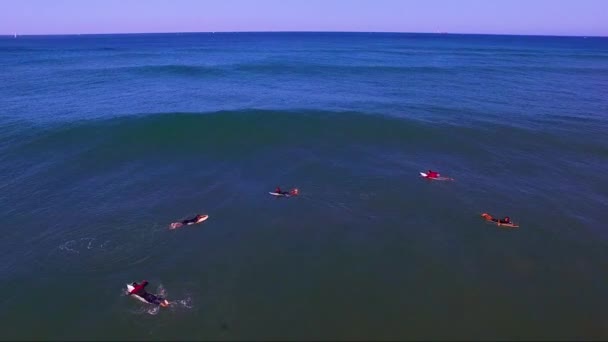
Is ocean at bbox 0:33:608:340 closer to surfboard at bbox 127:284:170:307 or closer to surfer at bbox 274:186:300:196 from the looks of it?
surfboard at bbox 127:284:170:307

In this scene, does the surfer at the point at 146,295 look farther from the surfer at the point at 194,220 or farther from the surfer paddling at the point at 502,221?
the surfer paddling at the point at 502,221

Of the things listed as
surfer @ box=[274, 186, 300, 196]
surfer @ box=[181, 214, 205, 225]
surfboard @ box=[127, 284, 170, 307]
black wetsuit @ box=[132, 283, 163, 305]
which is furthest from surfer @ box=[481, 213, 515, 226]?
black wetsuit @ box=[132, 283, 163, 305]

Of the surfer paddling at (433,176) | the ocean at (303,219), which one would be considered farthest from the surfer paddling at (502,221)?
the surfer paddling at (433,176)

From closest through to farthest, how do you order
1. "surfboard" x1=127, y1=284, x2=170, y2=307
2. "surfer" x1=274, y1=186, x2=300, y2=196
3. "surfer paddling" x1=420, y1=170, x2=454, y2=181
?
"surfboard" x1=127, y1=284, x2=170, y2=307 < "surfer" x1=274, y1=186, x2=300, y2=196 < "surfer paddling" x1=420, y1=170, x2=454, y2=181

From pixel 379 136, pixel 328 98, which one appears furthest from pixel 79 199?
pixel 328 98

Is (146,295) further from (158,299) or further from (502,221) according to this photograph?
(502,221)

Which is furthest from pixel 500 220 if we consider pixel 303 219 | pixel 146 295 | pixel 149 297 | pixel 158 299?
pixel 146 295

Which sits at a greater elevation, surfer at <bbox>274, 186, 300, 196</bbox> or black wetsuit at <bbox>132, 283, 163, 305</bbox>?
surfer at <bbox>274, 186, 300, 196</bbox>

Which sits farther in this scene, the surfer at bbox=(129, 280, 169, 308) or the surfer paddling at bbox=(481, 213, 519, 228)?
the surfer paddling at bbox=(481, 213, 519, 228)
